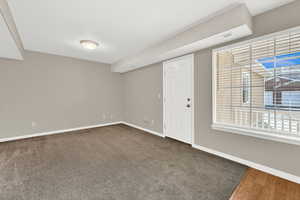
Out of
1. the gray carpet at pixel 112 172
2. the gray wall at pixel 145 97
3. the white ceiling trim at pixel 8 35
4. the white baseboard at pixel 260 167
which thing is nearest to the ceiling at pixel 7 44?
the white ceiling trim at pixel 8 35

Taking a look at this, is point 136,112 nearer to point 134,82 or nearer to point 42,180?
point 134,82

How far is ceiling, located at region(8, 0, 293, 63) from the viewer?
1803 mm

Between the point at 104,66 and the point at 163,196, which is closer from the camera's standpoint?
the point at 163,196

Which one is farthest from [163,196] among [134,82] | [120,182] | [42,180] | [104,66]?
[104,66]

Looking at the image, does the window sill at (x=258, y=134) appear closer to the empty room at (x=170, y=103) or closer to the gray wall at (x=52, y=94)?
the empty room at (x=170, y=103)

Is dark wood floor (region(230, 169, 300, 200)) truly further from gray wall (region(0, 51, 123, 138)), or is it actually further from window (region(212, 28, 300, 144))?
gray wall (region(0, 51, 123, 138))

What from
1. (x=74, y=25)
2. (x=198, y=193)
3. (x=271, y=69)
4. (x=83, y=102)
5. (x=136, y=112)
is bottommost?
(x=198, y=193)

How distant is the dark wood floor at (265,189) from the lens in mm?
1506

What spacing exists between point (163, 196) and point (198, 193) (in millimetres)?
446

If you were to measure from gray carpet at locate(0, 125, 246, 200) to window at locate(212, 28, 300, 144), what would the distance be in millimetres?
776

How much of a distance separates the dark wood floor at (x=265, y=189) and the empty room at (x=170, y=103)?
1 centimetres

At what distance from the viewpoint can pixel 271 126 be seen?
1.98 meters

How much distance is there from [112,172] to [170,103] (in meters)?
2.18

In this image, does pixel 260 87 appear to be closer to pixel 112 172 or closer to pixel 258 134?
pixel 258 134
